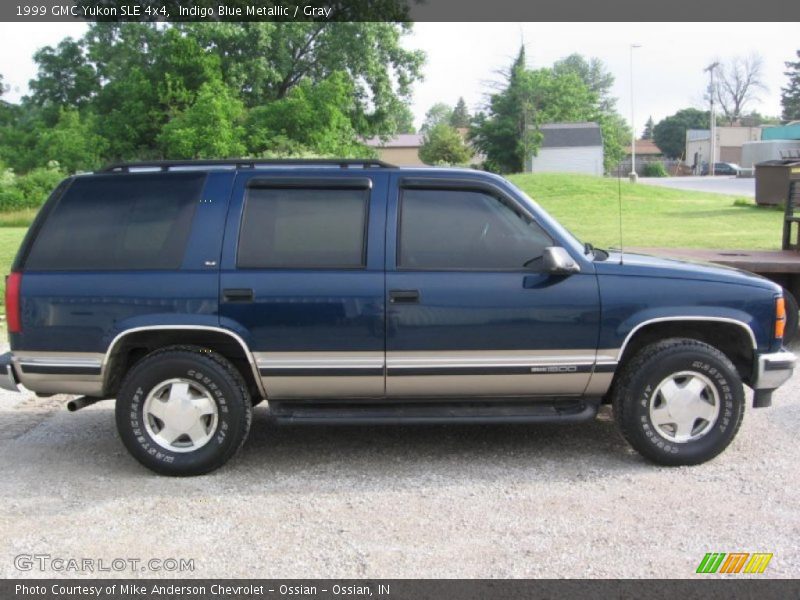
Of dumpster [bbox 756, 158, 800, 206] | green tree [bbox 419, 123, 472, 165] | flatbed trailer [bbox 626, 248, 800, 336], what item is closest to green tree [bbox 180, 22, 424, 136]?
green tree [bbox 419, 123, 472, 165]

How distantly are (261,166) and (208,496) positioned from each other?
202cm

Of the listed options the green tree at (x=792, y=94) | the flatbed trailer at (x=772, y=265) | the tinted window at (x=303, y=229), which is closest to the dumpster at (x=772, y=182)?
the flatbed trailer at (x=772, y=265)

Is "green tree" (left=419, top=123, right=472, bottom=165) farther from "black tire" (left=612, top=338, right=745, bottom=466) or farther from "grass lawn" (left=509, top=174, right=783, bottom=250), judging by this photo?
"black tire" (left=612, top=338, right=745, bottom=466)

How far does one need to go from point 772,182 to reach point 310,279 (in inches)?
908

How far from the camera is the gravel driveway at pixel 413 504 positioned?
3.65 metres

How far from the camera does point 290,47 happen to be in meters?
38.4

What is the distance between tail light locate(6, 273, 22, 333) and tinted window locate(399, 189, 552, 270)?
2268 mm

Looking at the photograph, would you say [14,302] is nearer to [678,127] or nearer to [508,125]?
[508,125]

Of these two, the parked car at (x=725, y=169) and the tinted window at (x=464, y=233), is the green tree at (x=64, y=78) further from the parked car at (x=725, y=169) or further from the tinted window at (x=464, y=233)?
the parked car at (x=725, y=169)

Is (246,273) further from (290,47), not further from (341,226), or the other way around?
(290,47)

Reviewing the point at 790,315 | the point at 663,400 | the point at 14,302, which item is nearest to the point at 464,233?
the point at 663,400

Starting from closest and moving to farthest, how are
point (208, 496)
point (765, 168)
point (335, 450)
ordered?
1. point (208, 496)
2. point (335, 450)
3. point (765, 168)

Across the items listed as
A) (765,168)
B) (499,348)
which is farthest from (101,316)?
(765,168)

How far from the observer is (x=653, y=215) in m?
24.6
